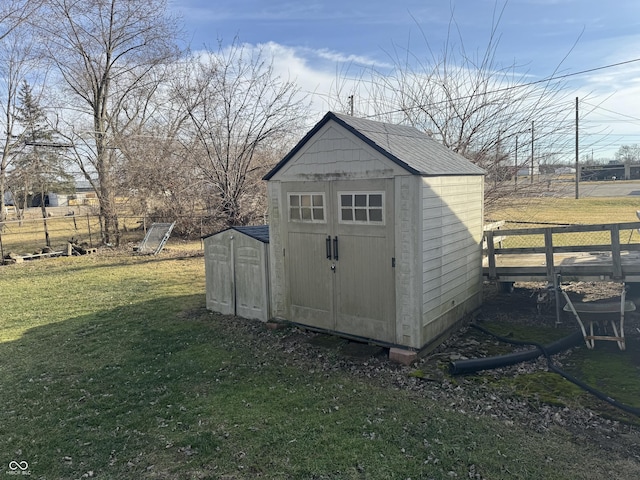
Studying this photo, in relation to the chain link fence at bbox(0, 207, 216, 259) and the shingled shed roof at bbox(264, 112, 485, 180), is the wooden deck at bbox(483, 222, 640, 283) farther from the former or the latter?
the chain link fence at bbox(0, 207, 216, 259)

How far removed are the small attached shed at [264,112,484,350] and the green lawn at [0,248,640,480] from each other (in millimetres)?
673

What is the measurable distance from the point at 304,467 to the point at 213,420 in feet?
3.77

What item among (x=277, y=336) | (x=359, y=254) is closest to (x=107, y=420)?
(x=277, y=336)

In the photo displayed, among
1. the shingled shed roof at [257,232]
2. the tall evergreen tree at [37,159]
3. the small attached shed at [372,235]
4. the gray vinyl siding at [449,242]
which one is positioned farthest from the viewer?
the tall evergreen tree at [37,159]

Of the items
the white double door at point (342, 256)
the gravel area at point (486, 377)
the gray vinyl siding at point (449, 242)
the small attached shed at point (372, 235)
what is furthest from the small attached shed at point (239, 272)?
the gray vinyl siding at point (449, 242)

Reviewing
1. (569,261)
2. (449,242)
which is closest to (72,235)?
(449,242)

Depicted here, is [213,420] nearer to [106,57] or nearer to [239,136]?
[239,136]

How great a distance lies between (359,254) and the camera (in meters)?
5.61

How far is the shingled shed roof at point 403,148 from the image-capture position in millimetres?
5230

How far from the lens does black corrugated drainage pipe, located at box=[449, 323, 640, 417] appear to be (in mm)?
4168

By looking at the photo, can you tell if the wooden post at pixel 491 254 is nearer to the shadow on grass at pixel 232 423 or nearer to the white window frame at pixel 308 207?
the white window frame at pixel 308 207

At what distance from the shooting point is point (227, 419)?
4.06 meters

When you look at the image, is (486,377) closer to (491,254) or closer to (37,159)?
(491,254)

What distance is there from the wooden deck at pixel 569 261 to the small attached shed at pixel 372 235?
0.58m
